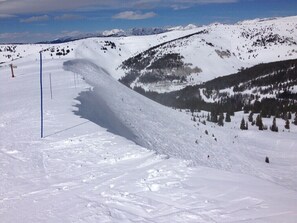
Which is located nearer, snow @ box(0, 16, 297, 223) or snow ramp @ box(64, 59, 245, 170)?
snow @ box(0, 16, 297, 223)

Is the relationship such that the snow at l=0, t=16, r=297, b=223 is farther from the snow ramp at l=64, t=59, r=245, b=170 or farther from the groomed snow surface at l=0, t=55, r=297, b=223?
the snow ramp at l=64, t=59, r=245, b=170

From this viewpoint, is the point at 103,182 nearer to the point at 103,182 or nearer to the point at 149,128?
the point at 103,182

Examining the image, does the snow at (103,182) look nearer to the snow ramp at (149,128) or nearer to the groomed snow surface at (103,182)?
the groomed snow surface at (103,182)

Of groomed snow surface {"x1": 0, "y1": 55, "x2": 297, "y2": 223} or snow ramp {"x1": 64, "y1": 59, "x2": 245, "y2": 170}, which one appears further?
snow ramp {"x1": 64, "y1": 59, "x2": 245, "y2": 170}

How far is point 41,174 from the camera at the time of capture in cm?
1275

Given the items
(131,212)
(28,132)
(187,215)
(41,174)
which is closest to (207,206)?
(187,215)

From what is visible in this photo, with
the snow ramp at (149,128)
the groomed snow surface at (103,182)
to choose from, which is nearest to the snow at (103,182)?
the groomed snow surface at (103,182)

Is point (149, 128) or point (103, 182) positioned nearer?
point (103, 182)

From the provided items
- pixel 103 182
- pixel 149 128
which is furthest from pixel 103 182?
pixel 149 128

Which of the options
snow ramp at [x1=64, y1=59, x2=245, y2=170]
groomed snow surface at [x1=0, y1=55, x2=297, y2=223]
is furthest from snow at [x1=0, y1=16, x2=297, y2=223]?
snow ramp at [x1=64, y1=59, x2=245, y2=170]

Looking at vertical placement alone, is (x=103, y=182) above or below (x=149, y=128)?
above

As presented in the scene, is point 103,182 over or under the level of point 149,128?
over

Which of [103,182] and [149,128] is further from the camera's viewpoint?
[149,128]

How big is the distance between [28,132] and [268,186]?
12645 mm
